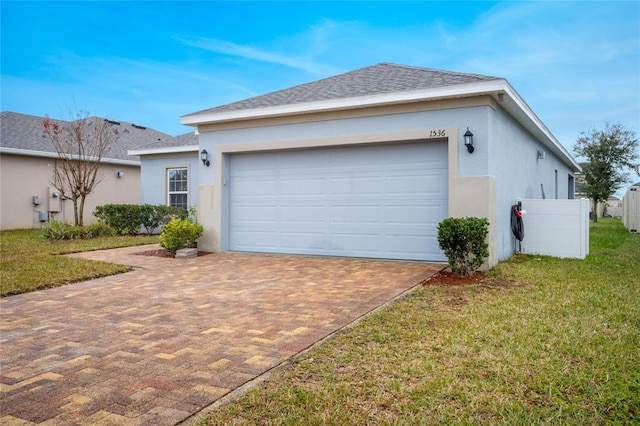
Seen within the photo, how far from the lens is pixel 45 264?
8.42 m

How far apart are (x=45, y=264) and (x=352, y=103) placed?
6.74 meters

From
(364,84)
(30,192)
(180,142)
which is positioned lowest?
(30,192)

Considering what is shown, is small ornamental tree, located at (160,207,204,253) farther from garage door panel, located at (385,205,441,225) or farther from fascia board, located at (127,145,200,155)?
fascia board, located at (127,145,200,155)

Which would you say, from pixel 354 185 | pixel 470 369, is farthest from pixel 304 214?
pixel 470 369

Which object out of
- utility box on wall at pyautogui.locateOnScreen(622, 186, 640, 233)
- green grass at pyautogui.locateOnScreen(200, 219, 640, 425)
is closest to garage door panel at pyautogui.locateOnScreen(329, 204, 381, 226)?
green grass at pyautogui.locateOnScreen(200, 219, 640, 425)

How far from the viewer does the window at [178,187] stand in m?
16.0

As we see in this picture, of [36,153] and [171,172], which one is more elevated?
[36,153]

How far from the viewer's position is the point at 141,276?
7.62 meters

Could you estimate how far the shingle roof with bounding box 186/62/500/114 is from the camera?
339 inches

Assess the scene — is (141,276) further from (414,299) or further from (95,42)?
(95,42)

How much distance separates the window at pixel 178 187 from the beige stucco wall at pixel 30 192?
4.58 meters

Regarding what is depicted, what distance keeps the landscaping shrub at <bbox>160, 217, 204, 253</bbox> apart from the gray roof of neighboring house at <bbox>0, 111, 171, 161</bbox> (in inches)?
371

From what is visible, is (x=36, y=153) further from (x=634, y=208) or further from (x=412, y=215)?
(x=634, y=208)

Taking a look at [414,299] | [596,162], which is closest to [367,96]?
[414,299]
